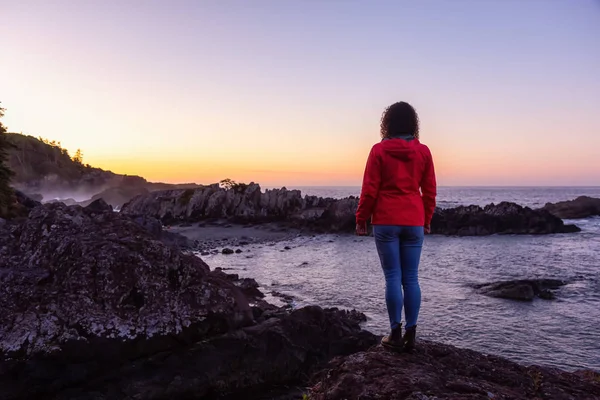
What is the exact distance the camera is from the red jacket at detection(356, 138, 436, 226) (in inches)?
222

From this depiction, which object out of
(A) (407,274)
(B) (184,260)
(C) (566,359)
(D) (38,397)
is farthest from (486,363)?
(C) (566,359)

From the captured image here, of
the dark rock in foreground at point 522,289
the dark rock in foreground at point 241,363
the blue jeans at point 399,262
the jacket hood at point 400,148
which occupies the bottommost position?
the dark rock in foreground at point 522,289

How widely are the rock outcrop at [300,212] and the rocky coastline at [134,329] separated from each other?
40.2 m

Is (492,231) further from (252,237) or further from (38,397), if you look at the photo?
(38,397)

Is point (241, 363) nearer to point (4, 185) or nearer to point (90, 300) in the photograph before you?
point (90, 300)

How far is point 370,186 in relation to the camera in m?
5.66

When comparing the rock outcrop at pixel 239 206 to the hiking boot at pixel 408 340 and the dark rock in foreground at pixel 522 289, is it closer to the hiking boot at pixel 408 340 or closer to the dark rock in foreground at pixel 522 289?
A: the dark rock in foreground at pixel 522 289

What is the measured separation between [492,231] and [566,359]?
131ft

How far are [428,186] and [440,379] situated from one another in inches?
104

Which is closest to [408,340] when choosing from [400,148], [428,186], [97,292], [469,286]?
[428,186]

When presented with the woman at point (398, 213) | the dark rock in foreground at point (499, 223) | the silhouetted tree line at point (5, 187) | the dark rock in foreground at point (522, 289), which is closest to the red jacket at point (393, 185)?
the woman at point (398, 213)

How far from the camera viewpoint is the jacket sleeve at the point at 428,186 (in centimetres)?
594

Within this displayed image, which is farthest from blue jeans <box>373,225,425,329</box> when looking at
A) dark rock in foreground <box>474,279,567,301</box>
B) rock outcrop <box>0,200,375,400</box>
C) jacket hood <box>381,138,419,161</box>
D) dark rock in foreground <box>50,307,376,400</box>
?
dark rock in foreground <box>474,279,567,301</box>

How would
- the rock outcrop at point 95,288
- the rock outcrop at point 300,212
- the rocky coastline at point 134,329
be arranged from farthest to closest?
the rock outcrop at point 300,212, the rock outcrop at point 95,288, the rocky coastline at point 134,329
